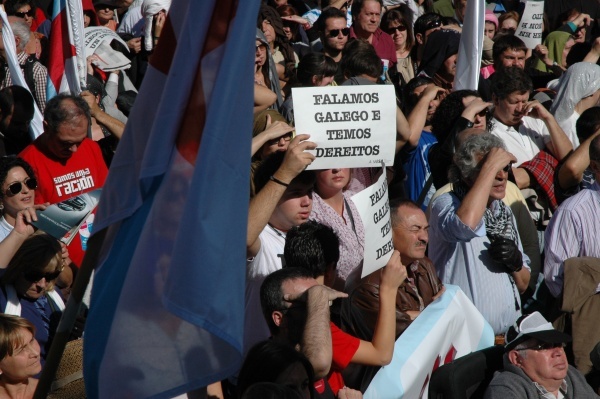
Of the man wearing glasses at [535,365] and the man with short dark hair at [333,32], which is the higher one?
the man with short dark hair at [333,32]

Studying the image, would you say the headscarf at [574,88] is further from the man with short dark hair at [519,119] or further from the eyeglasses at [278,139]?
the eyeglasses at [278,139]

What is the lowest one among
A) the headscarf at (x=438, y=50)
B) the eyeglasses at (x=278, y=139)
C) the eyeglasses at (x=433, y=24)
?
the eyeglasses at (x=433, y=24)

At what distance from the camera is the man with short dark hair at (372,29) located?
9.45 m

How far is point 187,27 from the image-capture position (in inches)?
111

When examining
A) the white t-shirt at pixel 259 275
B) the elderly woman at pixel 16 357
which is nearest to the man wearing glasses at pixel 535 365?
the white t-shirt at pixel 259 275

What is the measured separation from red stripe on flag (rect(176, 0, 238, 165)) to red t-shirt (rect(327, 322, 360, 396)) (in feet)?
5.33

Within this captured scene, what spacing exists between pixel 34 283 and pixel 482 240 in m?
2.40

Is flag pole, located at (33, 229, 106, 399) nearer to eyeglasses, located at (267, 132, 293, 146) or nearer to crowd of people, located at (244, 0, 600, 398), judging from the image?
crowd of people, located at (244, 0, 600, 398)

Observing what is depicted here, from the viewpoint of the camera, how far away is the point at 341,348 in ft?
14.1

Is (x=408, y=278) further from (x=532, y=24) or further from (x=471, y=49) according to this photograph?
(x=532, y=24)

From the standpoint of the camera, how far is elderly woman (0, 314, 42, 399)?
165 inches

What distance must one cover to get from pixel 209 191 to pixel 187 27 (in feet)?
1.50

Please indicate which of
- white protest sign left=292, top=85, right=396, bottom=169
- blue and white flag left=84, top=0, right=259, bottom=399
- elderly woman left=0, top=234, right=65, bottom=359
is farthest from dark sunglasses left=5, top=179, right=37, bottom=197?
blue and white flag left=84, top=0, right=259, bottom=399

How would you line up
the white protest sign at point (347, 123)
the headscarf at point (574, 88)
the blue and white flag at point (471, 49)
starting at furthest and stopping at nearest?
the headscarf at point (574, 88)
the blue and white flag at point (471, 49)
the white protest sign at point (347, 123)
